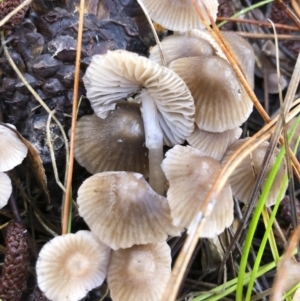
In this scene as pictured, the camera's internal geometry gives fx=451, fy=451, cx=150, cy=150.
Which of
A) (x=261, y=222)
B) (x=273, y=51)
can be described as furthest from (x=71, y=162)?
(x=273, y=51)

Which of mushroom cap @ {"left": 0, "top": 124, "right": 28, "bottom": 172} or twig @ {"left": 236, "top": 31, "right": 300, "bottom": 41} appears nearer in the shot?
mushroom cap @ {"left": 0, "top": 124, "right": 28, "bottom": 172}

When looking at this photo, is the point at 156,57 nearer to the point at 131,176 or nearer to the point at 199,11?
the point at 199,11

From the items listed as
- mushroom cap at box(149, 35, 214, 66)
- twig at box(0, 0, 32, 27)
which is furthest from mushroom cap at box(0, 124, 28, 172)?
mushroom cap at box(149, 35, 214, 66)

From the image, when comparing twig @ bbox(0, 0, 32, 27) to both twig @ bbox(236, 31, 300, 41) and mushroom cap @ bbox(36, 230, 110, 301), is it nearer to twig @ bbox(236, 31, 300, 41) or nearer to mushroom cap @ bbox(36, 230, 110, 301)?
mushroom cap @ bbox(36, 230, 110, 301)

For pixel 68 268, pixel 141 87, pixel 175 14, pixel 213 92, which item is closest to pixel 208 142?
pixel 213 92

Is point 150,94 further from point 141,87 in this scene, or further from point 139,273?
point 139,273
